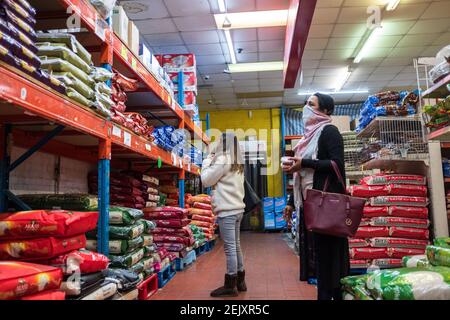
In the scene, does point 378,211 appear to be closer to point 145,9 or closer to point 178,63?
point 178,63

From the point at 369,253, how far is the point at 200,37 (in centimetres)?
519

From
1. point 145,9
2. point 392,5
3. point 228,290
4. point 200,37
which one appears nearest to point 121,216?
point 228,290

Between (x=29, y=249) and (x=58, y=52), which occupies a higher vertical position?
(x=58, y=52)

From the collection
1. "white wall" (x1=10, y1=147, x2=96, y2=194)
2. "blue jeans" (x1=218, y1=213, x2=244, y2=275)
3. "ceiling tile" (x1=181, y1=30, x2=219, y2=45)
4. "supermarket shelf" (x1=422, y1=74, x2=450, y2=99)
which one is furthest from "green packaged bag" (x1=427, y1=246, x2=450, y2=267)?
"ceiling tile" (x1=181, y1=30, x2=219, y2=45)

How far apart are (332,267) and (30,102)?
6.03ft

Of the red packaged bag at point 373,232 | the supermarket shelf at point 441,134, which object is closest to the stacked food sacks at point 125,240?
the red packaged bag at point 373,232

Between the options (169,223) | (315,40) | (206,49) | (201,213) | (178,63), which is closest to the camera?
(169,223)

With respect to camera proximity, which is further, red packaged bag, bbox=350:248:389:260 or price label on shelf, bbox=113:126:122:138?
red packaged bag, bbox=350:248:389:260

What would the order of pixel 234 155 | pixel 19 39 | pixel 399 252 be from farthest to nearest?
pixel 399 252 → pixel 234 155 → pixel 19 39

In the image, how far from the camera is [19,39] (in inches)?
70.2

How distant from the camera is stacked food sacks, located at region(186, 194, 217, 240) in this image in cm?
685

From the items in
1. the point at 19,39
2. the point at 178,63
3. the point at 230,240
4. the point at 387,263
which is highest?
the point at 178,63

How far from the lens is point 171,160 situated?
15.6ft

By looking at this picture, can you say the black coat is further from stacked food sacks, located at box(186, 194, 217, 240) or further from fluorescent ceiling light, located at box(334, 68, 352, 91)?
fluorescent ceiling light, located at box(334, 68, 352, 91)
